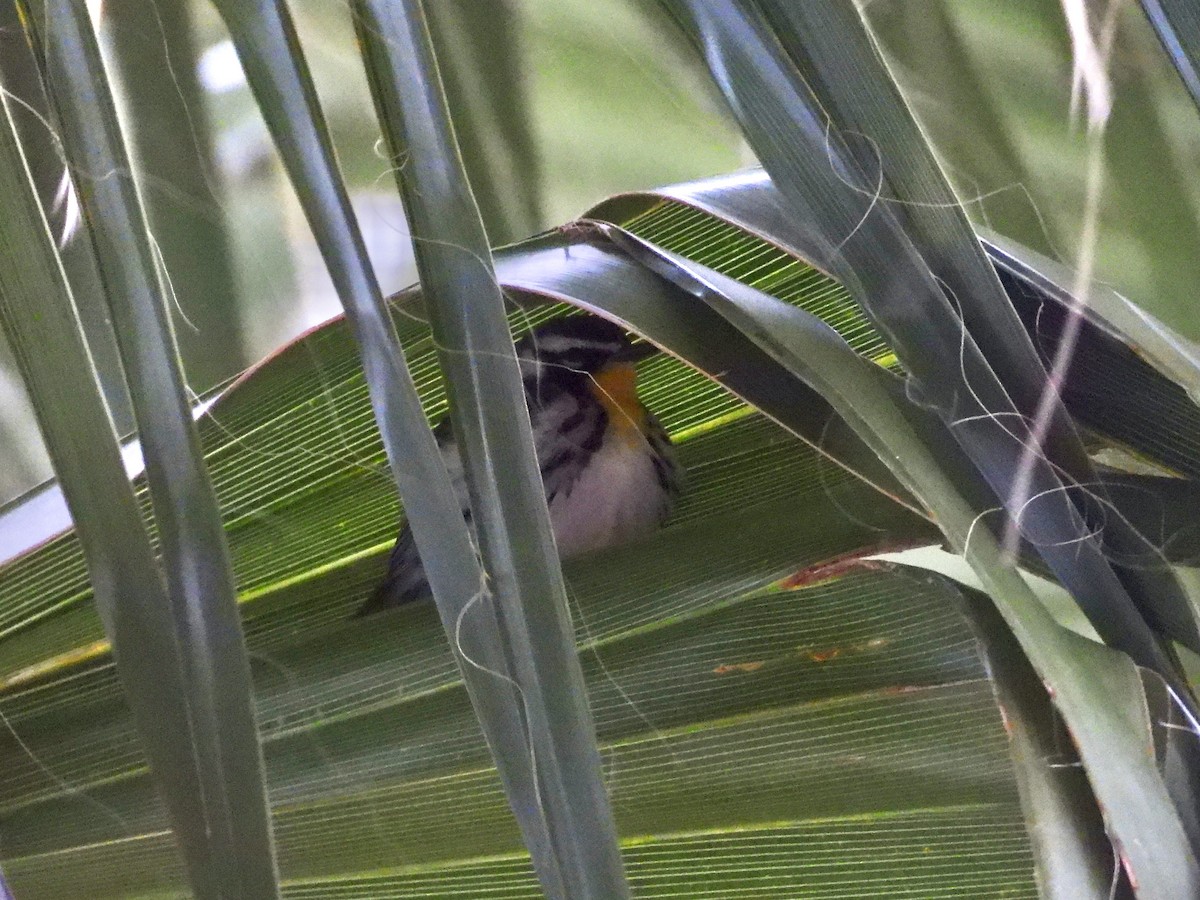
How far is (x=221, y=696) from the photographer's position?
25 cm

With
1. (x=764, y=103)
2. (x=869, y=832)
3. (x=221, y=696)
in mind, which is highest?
(x=764, y=103)

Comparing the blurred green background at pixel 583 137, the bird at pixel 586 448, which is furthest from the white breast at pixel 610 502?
the blurred green background at pixel 583 137

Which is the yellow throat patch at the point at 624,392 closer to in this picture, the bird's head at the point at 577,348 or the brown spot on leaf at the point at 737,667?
the bird's head at the point at 577,348

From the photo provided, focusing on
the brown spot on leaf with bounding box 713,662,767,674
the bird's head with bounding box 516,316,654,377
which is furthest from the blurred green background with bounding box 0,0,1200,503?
the brown spot on leaf with bounding box 713,662,767,674

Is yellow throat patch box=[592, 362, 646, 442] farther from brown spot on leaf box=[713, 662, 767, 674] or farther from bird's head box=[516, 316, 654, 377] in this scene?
brown spot on leaf box=[713, 662, 767, 674]

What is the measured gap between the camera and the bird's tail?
0.37 m

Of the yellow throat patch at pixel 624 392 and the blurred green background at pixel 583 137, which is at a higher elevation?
the blurred green background at pixel 583 137

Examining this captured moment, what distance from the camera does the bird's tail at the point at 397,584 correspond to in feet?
1.20

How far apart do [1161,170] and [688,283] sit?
0.50 feet

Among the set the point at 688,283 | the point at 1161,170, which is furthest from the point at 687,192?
the point at 1161,170

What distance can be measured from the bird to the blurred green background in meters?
0.07

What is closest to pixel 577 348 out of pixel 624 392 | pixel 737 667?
pixel 624 392

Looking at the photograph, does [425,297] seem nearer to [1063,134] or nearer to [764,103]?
[764,103]

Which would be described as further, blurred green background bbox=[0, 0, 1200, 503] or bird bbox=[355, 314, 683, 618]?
bird bbox=[355, 314, 683, 618]
